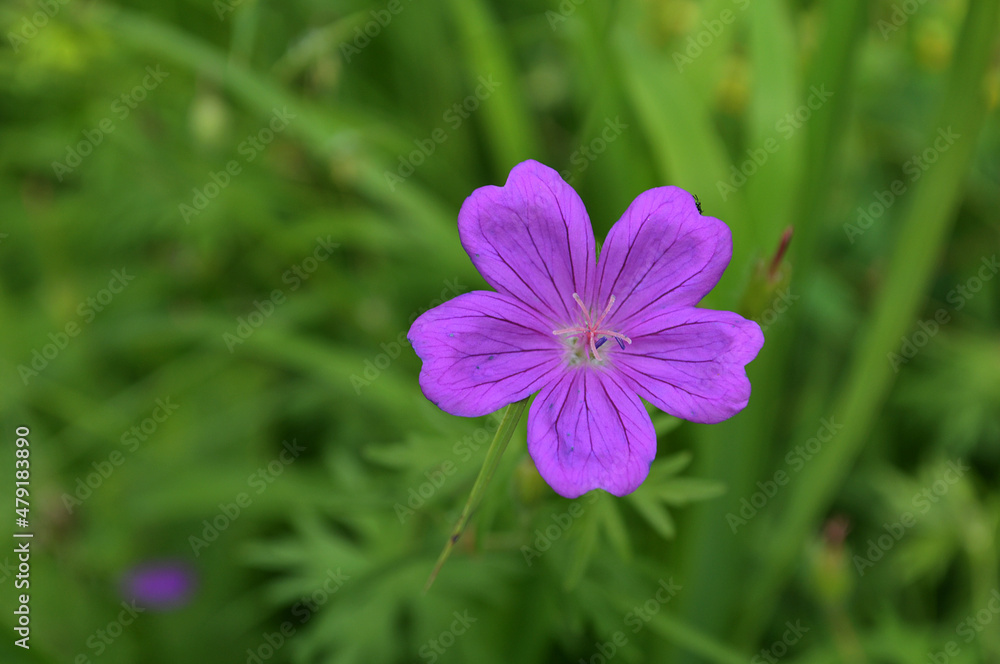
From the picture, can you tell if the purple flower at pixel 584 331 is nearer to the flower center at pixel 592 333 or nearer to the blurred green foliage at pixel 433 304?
the flower center at pixel 592 333

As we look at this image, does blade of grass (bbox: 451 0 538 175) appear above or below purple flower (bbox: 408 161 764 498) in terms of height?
above

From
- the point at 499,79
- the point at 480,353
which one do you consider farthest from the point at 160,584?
the point at 499,79

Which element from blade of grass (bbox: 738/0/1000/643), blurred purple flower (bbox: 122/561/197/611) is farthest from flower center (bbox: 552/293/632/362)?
blurred purple flower (bbox: 122/561/197/611)

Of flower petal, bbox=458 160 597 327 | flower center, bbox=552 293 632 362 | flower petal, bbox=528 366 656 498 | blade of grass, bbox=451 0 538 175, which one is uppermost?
blade of grass, bbox=451 0 538 175

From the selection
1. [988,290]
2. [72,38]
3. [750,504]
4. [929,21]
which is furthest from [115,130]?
[988,290]

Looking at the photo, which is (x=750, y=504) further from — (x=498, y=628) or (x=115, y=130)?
(x=115, y=130)

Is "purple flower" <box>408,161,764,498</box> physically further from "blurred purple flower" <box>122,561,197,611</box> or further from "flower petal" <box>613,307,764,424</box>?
"blurred purple flower" <box>122,561,197,611</box>

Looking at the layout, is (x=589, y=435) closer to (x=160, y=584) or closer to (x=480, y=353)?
(x=480, y=353)
